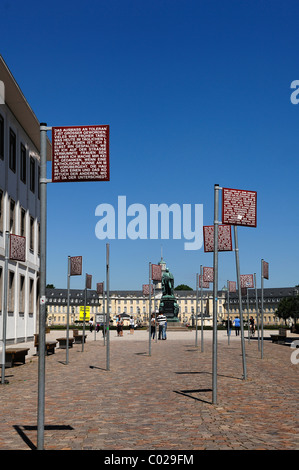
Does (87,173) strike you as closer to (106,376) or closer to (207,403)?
(207,403)

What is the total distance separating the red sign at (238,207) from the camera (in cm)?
1306

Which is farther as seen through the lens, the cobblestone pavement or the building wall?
the building wall

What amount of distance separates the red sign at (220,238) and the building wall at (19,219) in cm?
1677

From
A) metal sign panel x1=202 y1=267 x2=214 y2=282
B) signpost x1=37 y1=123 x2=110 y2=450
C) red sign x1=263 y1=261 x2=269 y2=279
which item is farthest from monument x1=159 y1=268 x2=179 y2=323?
signpost x1=37 y1=123 x2=110 y2=450

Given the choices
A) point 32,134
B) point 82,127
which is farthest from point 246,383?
point 32,134

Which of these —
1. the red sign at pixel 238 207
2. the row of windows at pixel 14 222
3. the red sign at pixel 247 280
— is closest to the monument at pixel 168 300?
the row of windows at pixel 14 222

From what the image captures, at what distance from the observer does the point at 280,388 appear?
14.5 m

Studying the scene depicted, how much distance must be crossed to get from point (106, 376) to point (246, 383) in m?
4.05

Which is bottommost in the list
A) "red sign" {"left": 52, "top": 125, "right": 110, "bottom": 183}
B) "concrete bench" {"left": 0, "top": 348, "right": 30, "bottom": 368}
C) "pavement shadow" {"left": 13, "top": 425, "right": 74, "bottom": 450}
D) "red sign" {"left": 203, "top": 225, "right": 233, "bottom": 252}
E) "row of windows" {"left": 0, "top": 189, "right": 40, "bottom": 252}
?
"concrete bench" {"left": 0, "top": 348, "right": 30, "bottom": 368}

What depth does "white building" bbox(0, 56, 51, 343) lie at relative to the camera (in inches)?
1273

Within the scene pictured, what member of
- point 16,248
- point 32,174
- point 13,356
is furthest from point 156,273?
point 32,174

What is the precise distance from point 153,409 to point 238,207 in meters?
4.62

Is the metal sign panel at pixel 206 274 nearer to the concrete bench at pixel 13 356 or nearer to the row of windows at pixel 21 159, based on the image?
the concrete bench at pixel 13 356

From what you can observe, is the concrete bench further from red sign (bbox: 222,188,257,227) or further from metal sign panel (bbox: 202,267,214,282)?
red sign (bbox: 222,188,257,227)
